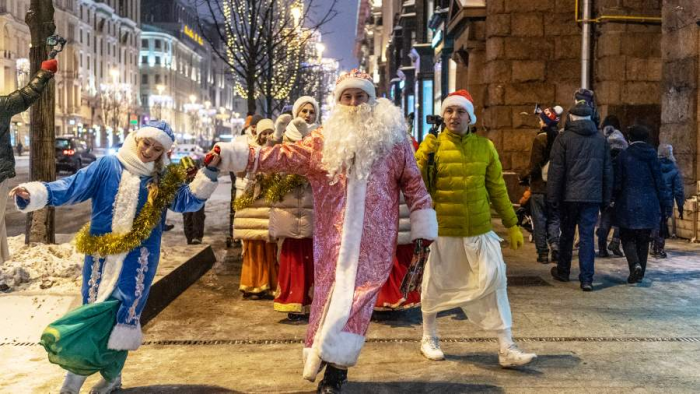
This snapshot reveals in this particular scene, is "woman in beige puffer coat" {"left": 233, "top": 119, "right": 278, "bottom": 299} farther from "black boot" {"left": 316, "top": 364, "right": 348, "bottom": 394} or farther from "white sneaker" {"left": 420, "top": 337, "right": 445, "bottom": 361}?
"black boot" {"left": 316, "top": 364, "right": 348, "bottom": 394}

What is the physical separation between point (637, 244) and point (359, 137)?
17.2 feet

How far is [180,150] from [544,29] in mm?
31125

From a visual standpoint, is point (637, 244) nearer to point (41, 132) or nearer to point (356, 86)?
point (356, 86)

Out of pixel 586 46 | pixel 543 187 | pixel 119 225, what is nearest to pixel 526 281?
pixel 543 187

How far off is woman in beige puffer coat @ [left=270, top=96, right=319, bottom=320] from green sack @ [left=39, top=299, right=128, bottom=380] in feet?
8.54

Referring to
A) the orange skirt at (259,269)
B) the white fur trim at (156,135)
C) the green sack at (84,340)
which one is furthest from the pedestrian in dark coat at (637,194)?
the green sack at (84,340)

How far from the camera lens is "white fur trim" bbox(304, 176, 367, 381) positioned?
4.79m

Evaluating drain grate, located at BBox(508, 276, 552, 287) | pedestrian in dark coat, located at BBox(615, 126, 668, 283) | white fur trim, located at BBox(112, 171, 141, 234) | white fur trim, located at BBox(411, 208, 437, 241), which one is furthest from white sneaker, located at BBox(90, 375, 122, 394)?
pedestrian in dark coat, located at BBox(615, 126, 668, 283)

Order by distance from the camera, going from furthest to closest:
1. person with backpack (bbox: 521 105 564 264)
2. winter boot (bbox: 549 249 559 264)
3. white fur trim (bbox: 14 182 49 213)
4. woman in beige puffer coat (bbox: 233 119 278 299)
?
winter boot (bbox: 549 249 559 264) → person with backpack (bbox: 521 105 564 264) → woman in beige puffer coat (bbox: 233 119 278 299) → white fur trim (bbox: 14 182 49 213)

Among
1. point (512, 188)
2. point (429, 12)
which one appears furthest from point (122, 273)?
point (429, 12)

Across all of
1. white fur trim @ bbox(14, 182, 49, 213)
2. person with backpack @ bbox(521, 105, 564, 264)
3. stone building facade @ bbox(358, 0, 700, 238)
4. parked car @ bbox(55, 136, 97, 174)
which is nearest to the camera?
white fur trim @ bbox(14, 182, 49, 213)

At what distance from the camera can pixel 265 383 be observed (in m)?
5.40

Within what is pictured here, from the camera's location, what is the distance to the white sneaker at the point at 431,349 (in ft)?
19.6

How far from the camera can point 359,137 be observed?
502 cm
